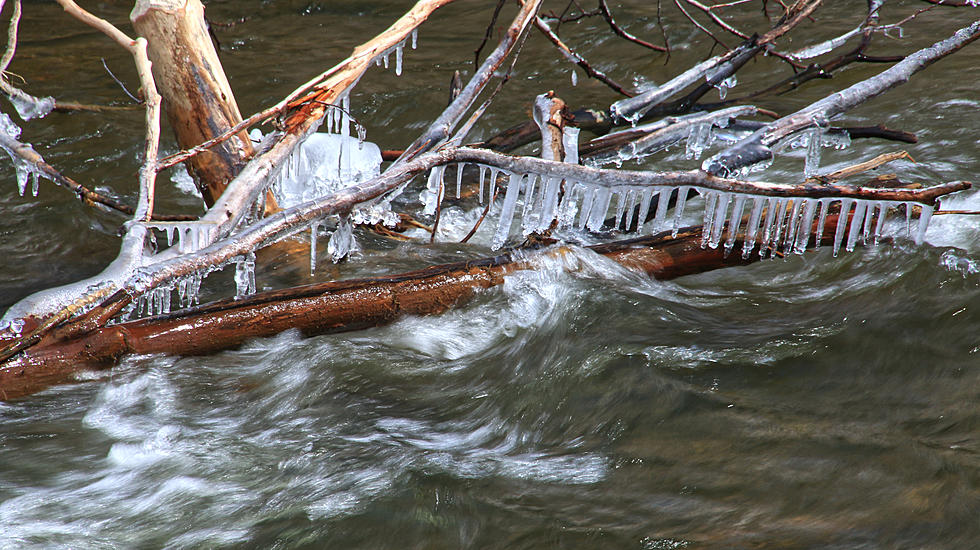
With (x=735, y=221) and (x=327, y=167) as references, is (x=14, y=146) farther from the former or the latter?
(x=735, y=221)

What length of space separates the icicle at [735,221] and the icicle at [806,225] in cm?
24

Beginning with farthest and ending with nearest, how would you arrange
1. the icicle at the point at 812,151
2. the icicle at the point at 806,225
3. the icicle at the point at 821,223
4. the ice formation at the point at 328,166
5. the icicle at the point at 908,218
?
1. the ice formation at the point at 328,166
2. the icicle at the point at 812,151
3. the icicle at the point at 908,218
4. the icicle at the point at 821,223
5. the icicle at the point at 806,225

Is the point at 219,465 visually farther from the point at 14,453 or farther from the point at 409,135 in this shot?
the point at 409,135

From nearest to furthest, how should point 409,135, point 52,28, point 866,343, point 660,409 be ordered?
1. point 660,409
2. point 866,343
3. point 409,135
4. point 52,28

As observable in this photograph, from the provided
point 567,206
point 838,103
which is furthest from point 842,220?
point 567,206

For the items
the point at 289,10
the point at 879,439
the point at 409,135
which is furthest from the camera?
the point at 289,10

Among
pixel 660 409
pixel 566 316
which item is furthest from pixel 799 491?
pixel 566 316

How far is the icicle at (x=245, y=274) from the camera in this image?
3.09 meters

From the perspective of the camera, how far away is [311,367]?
3.33 meters

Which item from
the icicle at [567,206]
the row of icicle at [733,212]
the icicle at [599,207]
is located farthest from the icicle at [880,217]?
the icicle at [567,206]

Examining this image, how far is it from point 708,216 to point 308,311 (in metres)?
1.73

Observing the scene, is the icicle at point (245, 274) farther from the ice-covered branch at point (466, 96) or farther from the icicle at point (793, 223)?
the icicle at point (793, 223)

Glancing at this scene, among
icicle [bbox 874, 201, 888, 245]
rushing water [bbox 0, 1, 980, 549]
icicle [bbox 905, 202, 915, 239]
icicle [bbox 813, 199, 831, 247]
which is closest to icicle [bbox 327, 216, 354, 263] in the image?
rushing water [bbox 0, 1, 980, 549]

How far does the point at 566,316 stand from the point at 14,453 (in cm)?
233
